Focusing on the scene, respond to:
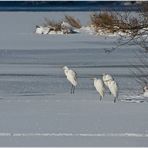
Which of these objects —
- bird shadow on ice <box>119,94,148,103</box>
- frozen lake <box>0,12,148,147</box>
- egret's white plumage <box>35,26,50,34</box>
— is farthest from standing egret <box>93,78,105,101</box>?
egret's white plumage <box>35,26,50,34</box>

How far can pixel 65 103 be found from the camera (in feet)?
33.9

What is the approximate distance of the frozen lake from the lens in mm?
7391

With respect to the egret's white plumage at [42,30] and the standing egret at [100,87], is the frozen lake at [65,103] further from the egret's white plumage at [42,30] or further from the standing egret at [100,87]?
the egret's white plumage at [42,30]

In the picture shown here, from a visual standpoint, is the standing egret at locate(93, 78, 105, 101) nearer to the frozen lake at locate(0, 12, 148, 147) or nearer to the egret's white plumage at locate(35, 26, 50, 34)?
the frozen lake at locate(0, 12, 148, 147)

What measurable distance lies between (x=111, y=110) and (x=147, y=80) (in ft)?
10.2

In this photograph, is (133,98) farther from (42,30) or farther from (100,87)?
(42,30)

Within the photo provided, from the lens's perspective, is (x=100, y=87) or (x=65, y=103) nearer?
(x=65, y=103)

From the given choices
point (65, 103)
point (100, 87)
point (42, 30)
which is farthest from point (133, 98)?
point (42, 30)

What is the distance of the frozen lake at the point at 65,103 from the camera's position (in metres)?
7.39

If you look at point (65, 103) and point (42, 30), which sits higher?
point (65, 103)

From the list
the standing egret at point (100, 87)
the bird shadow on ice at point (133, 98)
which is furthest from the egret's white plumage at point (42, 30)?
the standing egret at point (100, 87)

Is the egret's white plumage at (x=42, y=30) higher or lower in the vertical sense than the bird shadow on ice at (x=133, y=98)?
lower

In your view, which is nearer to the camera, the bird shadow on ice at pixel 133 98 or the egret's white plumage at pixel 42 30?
the bird shadow on ice at pixel 133 98

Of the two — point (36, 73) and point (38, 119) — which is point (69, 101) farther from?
point (36, 73)
